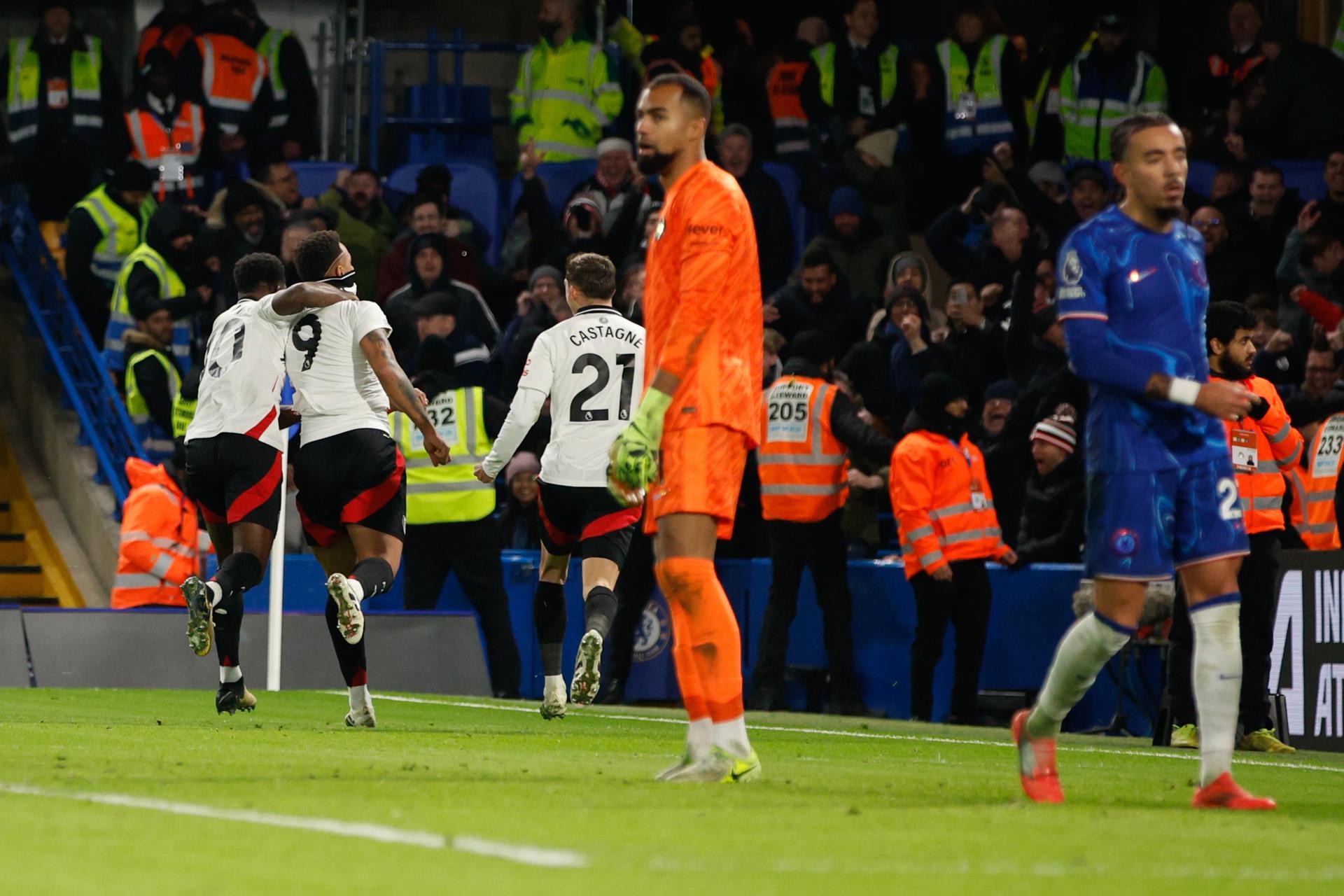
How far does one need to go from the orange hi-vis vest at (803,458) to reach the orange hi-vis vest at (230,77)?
27.7ft

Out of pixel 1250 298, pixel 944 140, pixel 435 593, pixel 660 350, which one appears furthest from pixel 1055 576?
pixel 660 350

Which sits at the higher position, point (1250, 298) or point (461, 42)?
point (461, 42)

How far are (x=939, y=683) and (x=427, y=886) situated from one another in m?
10.8

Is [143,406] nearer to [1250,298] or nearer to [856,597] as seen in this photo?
[856,597]

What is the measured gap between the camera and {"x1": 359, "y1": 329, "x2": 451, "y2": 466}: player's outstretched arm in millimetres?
9641

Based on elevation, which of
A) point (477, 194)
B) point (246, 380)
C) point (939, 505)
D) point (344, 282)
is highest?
point (477, 194)

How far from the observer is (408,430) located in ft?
50.8

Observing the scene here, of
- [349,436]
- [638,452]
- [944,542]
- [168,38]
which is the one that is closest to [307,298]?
[349,436]

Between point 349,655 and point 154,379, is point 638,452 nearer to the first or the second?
point 349,655

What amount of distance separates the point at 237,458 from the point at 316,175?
10.4m

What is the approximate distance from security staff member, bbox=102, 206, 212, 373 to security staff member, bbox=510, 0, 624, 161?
3.22 meters

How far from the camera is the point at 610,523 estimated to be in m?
10.6

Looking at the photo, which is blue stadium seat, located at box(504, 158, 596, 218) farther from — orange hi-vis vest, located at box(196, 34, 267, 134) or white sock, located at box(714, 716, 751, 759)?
white sock, located at box(714, 716, 751, 759)

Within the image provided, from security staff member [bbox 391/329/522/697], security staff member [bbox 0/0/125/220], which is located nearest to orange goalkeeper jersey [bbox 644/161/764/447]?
security staff member [bbox 391/329/522/697]
